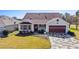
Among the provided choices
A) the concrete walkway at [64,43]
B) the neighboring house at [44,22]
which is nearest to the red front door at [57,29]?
the neighboring house at [44,22]

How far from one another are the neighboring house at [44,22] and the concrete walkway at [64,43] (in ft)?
0.38

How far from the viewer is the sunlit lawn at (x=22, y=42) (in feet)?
10.2

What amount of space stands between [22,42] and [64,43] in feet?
1.75

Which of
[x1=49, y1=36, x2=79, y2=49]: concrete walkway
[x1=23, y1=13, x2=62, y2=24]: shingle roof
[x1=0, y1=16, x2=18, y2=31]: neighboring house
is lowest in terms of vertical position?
[x1=49, y1=36, x2=79, y2=49]: concrete walkway

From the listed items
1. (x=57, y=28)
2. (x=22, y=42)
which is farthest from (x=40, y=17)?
(x=22, y=42)

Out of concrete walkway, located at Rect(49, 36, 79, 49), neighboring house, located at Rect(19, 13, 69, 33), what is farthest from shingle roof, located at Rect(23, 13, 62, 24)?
concrete walkway, located at Rect(49, 36, 79, 49)

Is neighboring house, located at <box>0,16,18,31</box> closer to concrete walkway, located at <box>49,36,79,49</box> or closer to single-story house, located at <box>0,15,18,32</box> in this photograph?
single-story house, located at <box>0,15,18,32</box>

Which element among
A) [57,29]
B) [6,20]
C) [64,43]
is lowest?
[64,43]

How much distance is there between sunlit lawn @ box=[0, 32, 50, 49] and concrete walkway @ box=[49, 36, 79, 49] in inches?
3.0

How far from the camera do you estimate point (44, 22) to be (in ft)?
10.3

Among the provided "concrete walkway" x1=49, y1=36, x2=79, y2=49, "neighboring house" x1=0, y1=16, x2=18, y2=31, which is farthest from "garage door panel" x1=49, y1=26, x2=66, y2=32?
"neighboring house" x1=0, y1=16, x2=18, y2=31

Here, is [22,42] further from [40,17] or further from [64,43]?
[64,43]

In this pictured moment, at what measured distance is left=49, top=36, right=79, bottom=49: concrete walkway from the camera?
3098 mm

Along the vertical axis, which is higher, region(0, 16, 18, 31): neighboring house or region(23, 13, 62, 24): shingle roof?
region(23, 13, 62, 24): shingle roof
